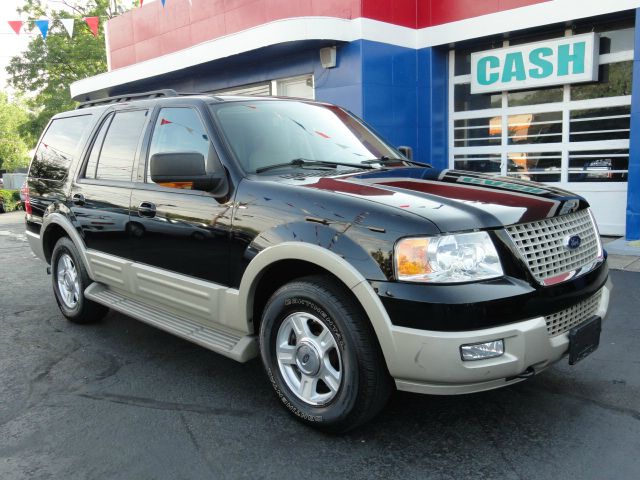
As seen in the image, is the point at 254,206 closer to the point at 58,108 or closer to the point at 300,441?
the point at 300,441

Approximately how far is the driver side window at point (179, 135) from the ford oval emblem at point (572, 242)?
6.94 feet

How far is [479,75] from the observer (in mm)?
10969

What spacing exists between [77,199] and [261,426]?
266 cm

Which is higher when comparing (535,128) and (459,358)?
(535,128)

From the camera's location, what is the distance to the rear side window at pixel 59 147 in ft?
16.5

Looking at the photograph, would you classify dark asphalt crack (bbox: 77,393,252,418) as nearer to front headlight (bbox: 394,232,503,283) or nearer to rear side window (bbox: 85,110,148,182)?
front headlight (bbox: 394,232,503,283)

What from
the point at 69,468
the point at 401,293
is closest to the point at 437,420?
the point at 401,293

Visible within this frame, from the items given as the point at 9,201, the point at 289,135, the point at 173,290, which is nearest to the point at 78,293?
the point at 173,290

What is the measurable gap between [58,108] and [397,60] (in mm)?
23968

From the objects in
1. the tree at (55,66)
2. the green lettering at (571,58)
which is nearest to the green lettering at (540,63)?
the green lettering at (571,58)

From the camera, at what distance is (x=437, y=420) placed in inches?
126

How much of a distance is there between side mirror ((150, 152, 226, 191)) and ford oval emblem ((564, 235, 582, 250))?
193cm

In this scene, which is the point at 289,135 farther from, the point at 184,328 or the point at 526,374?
the point at 526,374

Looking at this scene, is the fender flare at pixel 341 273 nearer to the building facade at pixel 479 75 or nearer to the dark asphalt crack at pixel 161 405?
the dark asphalt crack at pixel 161 405
